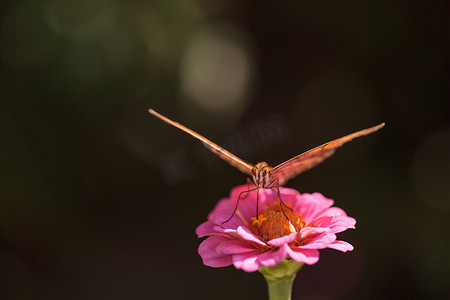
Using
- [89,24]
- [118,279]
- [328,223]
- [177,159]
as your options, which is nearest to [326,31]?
[177,159]

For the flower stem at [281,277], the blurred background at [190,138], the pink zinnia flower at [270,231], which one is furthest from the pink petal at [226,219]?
the blurred background at [190,138]

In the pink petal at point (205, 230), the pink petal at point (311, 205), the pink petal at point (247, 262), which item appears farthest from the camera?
the pink petal at point (311, 205)

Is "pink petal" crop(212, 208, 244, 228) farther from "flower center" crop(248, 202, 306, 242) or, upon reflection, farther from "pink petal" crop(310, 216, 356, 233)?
"pink petal" crop(310, 216, 356, 233)

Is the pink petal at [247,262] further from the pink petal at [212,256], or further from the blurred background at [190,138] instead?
the blurred background at [190,138]

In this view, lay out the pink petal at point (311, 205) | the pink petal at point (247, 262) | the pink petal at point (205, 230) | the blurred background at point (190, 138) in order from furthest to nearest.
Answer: the blurred background at point (190, 138) < the pink petal at point (311, 205) < the pink petal at point (205, 230) < the pink petal at point (247, 262)

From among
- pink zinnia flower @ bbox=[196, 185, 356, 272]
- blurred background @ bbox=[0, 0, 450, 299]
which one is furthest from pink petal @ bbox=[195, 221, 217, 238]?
blurred background @ bbox=[0, 0, 450, 299]

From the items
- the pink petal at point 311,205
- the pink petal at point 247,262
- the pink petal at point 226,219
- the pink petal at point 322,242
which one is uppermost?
the pink petal at point 311,205

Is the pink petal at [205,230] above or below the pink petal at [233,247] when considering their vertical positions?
above
